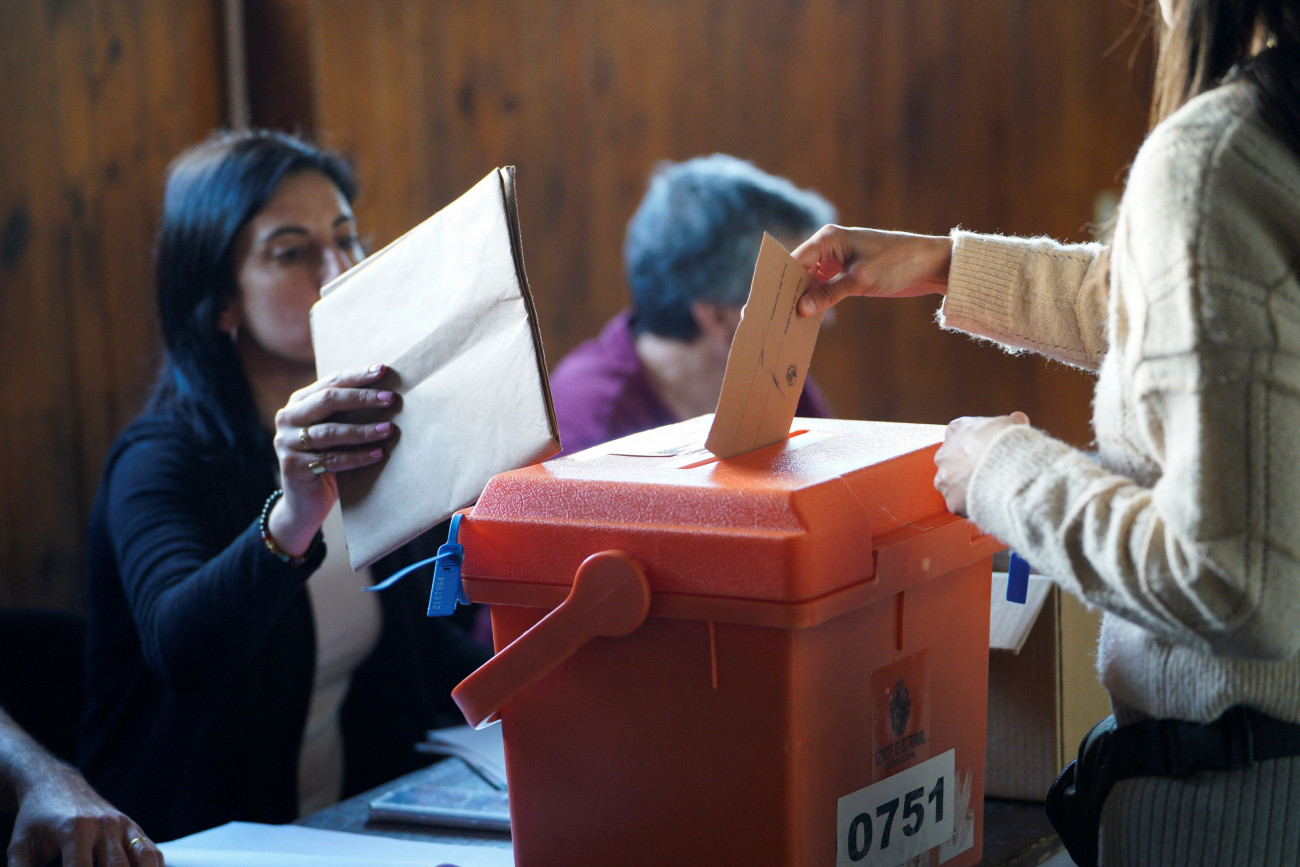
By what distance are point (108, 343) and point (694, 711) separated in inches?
97.9

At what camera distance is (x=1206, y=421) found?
629 millimetres

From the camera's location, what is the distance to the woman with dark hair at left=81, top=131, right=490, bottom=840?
163 centimetres

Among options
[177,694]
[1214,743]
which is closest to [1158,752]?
[1214,743]

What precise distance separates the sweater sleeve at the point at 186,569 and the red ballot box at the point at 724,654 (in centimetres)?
57

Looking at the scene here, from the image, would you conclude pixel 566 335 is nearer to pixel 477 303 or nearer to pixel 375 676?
pixel 375 676

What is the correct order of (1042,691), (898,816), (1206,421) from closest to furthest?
1. (1206,421)
2. (898,816)
3. (1042,691)

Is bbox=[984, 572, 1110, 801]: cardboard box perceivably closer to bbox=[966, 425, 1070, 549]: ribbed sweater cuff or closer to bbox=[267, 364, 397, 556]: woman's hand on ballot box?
bbox=[966, 425, 1070, 549]: ribbed sweater cuff

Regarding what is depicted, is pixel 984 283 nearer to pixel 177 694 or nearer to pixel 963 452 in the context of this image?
pixel 963 452

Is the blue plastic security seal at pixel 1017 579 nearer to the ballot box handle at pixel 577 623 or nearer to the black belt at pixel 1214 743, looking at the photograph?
the black belt at pixel 1214 743

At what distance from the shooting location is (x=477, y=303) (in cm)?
92

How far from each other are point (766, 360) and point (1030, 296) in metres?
0.27

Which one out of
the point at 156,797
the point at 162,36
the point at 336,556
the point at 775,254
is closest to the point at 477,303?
the point at 775,254

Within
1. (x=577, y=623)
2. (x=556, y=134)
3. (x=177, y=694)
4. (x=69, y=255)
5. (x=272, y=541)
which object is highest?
(x=556, y=134)

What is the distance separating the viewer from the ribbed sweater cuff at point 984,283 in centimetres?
103
